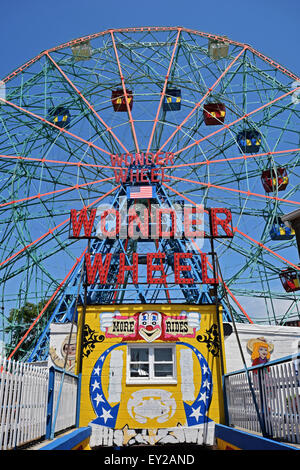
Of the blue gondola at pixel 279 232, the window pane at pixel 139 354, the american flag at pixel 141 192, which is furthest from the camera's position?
the blue gondola at pixel 279 232

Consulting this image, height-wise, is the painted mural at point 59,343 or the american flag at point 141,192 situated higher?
the american flag at point 141,192

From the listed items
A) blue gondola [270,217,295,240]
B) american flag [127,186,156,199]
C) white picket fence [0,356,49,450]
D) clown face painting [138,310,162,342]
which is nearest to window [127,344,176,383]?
clown face painting [138,310,162,342]

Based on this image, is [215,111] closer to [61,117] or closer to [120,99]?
[120,99]

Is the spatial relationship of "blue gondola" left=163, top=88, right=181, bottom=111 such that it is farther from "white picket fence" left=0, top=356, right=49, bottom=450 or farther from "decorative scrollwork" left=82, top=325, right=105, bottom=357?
"white picket fence" left=0, top=356, right=49, bottom=450

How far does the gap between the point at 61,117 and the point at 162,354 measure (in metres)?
19.2

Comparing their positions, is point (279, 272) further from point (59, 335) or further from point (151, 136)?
point (59, 335)

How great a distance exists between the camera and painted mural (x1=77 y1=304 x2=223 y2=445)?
1113 centimetres

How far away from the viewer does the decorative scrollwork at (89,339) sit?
462 inches

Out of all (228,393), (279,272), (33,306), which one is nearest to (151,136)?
(279,272)

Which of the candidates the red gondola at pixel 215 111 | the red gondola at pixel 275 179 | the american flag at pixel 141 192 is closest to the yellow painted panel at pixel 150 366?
the american flag at pixel 141 192

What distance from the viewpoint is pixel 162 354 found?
12.0 m

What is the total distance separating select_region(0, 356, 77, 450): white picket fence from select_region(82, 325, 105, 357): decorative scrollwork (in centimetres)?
264

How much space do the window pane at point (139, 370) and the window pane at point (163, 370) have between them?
255mm

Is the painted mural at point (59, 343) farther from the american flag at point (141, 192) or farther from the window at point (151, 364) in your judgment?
the american flag at point (141, 192)
